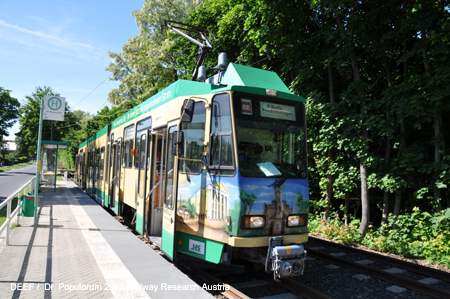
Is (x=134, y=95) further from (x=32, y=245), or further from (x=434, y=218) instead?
(x=434, y=218)

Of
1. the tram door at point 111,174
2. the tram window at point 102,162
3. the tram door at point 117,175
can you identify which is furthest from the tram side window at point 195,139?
the tram window at point 102,162

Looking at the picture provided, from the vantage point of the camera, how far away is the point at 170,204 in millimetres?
6145

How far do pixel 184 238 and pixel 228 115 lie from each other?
2.34 metres

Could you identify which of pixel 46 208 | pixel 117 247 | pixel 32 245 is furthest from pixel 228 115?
pixel 46 208

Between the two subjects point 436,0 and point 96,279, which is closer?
point 96,279

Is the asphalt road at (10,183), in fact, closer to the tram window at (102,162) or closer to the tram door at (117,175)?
the tram window at (102,162)

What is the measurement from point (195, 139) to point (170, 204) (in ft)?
4.72

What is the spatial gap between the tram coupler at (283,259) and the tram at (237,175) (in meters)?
0.01

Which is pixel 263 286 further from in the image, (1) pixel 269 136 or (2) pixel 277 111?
(2) pixel 277 111

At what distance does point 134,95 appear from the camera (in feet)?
93.2

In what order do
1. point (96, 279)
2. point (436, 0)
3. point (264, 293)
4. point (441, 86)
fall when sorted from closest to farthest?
point (96, 279), point (264, 293), point (441, 86), point (436, 0)

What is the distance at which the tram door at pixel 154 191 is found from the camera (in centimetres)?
729

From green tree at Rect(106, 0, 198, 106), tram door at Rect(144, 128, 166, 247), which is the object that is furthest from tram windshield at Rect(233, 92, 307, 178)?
green tree at Rect(106, 0, 198, 106)

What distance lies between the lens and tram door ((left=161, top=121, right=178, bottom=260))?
5.86m
